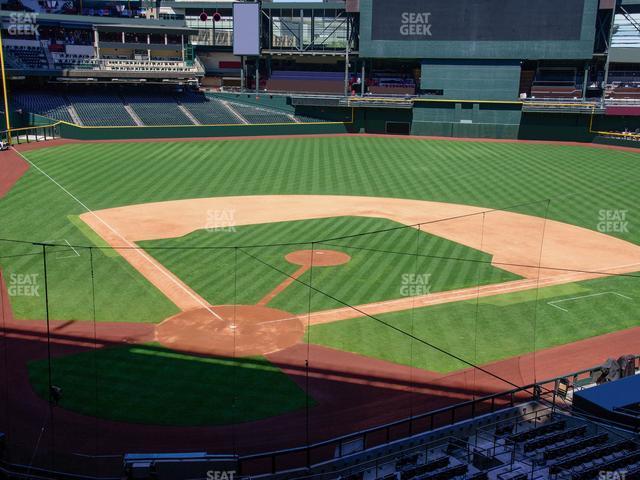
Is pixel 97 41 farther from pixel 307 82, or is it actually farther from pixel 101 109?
pixel 307 82

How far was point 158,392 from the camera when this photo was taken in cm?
1727

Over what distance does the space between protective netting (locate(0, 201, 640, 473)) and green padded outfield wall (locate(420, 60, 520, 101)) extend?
35175 millimetres

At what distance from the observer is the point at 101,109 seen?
61.5 metres

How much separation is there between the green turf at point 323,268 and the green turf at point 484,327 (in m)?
2.10

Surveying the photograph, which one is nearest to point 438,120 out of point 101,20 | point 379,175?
point 379,175

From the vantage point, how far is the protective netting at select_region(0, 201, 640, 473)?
15.8 meters

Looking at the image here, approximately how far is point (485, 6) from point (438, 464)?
58.1m

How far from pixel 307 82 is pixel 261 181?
32448 millimetres

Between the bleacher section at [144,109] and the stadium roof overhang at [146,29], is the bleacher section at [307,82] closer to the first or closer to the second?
the bleacher section at [144,109]

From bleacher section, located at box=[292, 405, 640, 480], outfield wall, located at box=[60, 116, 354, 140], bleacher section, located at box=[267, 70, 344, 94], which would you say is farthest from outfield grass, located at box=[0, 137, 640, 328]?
bleacher section, located at box=[267, 70, 344, 94]

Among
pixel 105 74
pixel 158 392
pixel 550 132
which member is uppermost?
→ pixel 105 74

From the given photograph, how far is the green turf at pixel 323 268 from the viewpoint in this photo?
2456cm

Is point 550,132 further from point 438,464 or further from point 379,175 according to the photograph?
point 438,464

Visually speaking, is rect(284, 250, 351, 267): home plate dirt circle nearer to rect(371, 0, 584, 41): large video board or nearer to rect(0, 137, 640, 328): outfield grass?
rect(0, 137, 640, 328): outfield grass
